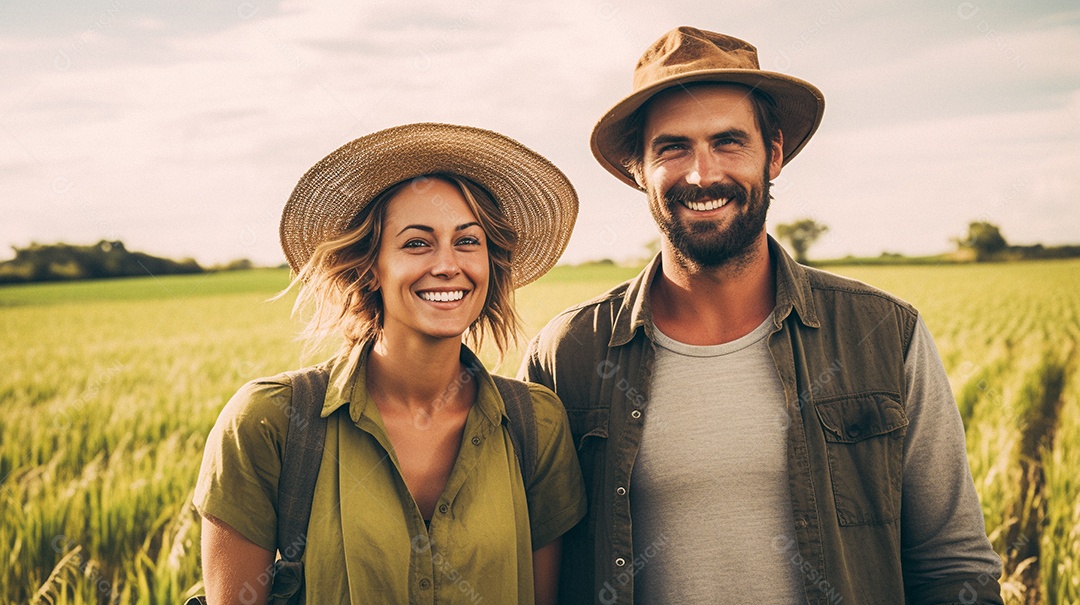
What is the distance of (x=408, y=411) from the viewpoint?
2.54 m

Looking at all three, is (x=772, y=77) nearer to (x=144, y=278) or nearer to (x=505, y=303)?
(x=505, y=303)

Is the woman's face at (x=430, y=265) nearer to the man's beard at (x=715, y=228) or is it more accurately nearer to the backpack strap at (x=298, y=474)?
the backpack strap at (x=298, y=474)

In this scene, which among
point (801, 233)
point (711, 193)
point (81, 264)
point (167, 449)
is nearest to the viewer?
point (711, 193)

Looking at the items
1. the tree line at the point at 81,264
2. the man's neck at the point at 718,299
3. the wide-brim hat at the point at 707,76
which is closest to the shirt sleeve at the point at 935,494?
the man's neck at the point at 718,299

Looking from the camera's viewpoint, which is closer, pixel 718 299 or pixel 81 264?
pixel 718 299

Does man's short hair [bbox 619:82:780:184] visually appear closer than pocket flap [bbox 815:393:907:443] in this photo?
No

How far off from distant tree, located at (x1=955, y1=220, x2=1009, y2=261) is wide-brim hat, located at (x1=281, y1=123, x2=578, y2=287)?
57.2 meters

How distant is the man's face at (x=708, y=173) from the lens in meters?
A: 2.75

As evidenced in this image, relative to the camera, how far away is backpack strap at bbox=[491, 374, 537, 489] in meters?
2.49

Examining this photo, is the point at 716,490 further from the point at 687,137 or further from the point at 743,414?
the point at 687,137

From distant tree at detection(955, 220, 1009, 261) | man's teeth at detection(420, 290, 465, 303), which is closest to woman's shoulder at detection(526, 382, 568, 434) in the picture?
man's teeth at detection(420, 290, 465, 303)

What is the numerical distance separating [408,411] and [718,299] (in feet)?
3.86

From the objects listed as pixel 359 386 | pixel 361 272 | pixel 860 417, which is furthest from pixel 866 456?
pixel 361 272

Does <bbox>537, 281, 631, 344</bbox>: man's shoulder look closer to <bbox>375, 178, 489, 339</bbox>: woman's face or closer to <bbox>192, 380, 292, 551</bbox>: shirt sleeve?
<bbox>375, 178, 489, 339</bbox>: woman's face
